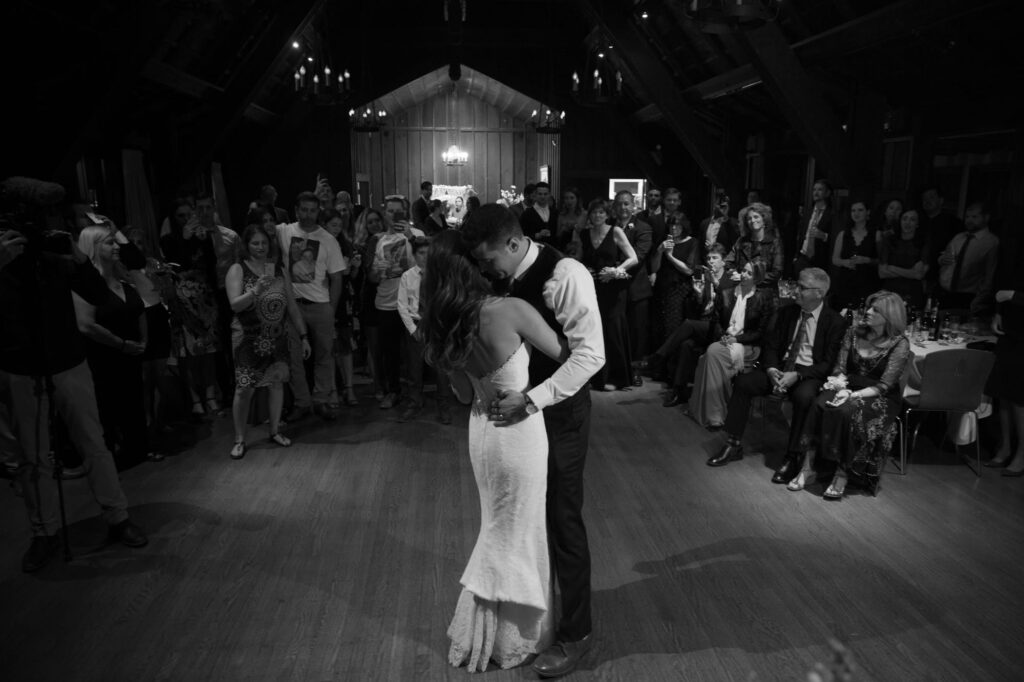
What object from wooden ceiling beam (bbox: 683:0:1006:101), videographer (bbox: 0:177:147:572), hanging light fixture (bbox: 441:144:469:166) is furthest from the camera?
hanging light fixture (bbox: 441:144:469:166)

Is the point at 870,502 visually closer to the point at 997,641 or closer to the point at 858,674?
the point at 997,641

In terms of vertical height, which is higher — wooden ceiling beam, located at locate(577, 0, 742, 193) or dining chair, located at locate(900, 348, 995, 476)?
wooden ceiling beam, located at locate(577, 0, 742, 193)

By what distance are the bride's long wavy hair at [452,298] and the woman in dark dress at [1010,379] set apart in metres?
3.68

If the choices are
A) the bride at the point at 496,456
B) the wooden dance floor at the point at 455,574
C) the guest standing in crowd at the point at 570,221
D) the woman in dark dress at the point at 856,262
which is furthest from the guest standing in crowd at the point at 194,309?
the woman in dark dress at the point at 856,262

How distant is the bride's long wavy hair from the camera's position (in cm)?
223

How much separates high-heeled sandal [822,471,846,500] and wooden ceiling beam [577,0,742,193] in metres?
6.50

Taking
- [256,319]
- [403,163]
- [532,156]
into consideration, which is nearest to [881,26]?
[256,319]

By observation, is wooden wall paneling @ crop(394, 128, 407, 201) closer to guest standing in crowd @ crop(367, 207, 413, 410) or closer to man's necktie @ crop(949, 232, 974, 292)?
guest standing in crowd @ crop(367, 207, 413, 410)

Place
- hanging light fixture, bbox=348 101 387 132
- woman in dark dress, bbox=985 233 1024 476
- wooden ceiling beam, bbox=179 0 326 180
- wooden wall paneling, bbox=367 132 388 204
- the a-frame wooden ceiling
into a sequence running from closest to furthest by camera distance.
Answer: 1. woman in dark dress, bbox=985 233 1024 476
2. the a-frame wooden ceiling
3. wooden ceiling beam, bbox=179 0 326 180
4. hanging light fixture, bbox=348 101 387 132
5. wooden wall paneling, bbox=367 132 388 204

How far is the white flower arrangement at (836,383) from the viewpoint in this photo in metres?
4.09

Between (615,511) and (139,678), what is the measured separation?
7.55 ft

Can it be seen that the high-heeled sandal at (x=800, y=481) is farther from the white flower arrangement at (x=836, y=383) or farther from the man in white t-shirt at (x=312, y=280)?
the man in white t-shirt at (x=312, y=280)

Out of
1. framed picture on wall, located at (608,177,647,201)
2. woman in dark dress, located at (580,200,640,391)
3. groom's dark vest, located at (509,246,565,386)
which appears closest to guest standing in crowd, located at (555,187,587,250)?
woman in dark dress, located at (580,200,640,391)

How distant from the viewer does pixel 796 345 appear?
4.44 metres
